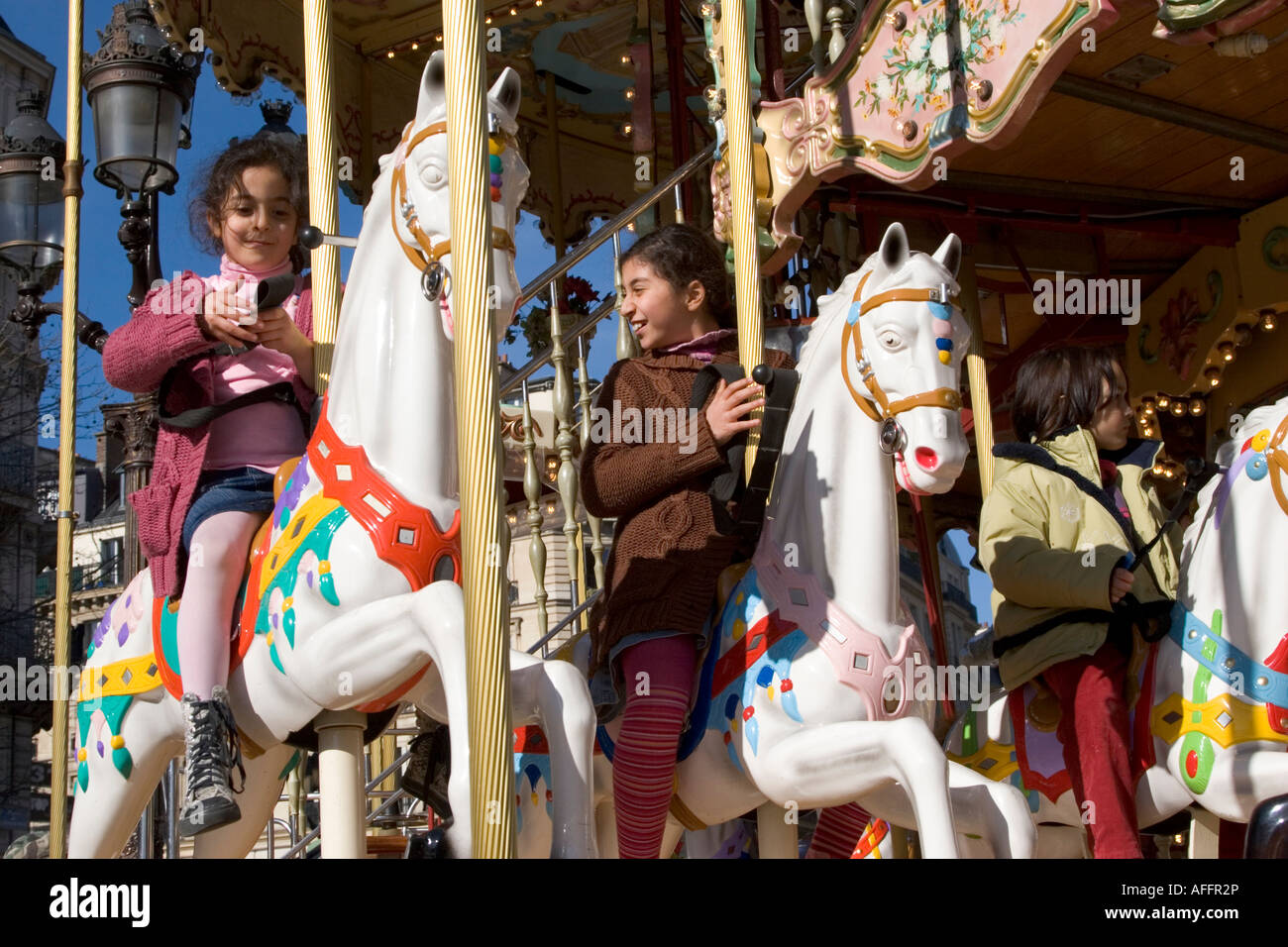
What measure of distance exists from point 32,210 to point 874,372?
503 cm

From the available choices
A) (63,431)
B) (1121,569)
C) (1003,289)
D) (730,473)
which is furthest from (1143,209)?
(63,431)

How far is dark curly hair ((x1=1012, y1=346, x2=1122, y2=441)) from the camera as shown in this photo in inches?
217

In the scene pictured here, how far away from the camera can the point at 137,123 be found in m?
6.81

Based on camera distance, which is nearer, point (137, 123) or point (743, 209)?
point (743, 209)

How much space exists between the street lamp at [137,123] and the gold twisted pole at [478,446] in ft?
11.2

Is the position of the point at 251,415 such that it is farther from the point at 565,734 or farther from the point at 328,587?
the point at 565,734

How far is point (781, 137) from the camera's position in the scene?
22.3 ft

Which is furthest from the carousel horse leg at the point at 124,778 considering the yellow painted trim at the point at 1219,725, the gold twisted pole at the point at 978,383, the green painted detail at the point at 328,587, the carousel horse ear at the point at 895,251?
the gold twisted pole at the point at 978,383

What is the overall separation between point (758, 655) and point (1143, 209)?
4961 mm

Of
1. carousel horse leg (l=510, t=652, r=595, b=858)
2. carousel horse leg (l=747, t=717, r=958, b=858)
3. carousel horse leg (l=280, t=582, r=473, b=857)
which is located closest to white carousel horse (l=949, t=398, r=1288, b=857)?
carousel horse leg (l=747, t=717, r=958, b=858)

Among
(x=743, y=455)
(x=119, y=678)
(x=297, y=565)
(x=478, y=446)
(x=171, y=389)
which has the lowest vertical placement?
(x=119, y=678)

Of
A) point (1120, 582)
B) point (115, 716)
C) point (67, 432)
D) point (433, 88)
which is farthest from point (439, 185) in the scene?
point (1120, 582)

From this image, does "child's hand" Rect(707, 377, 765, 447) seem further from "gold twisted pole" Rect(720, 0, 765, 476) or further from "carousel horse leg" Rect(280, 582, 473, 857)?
"carousel horse leg" Rect(280, 582, 473, 857)
